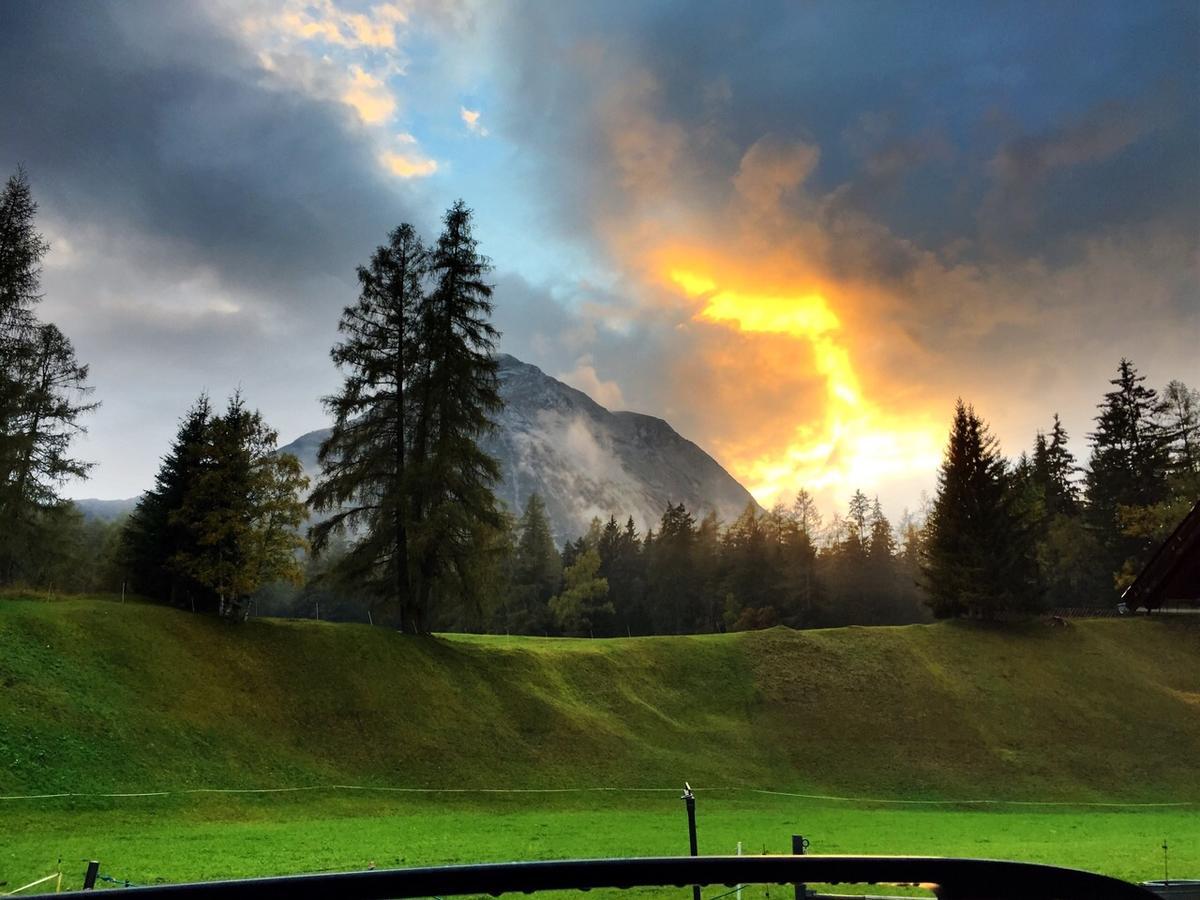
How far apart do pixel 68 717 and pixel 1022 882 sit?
28.5 meters

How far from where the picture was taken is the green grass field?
19547 mm

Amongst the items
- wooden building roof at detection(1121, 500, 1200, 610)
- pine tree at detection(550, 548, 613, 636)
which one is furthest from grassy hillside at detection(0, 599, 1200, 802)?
pine tree at detection(550, 548, 613, 636)

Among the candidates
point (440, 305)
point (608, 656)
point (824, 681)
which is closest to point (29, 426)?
point (440, 305)

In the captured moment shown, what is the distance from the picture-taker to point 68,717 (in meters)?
23.3

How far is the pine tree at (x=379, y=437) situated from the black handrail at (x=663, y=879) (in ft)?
116

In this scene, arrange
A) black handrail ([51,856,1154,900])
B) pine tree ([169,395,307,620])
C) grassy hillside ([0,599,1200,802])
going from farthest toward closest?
1. pine tree ([169,395,307,620])
2. grassy hillside ([0,599,1200,802])
3. black handrail ([51,856,1154,900])

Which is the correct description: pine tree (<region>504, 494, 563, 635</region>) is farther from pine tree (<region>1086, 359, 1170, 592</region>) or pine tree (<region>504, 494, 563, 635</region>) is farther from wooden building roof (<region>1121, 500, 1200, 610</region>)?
wooden building roof (<region>1121, 500, 1200, 610</region>)

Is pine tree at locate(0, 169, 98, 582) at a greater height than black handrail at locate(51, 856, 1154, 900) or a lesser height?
greater

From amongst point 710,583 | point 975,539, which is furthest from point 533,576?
point 975,539

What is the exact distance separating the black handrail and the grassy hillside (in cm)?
2501

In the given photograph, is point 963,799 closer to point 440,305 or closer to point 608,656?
point 608,656

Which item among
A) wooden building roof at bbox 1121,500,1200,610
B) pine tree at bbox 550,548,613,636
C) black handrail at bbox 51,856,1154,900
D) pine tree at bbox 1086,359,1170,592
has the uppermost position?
pine tree at bbox 1086,359,1170,592

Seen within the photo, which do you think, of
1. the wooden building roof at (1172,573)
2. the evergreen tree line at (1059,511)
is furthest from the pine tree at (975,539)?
the wooden building roof at (1172,573)

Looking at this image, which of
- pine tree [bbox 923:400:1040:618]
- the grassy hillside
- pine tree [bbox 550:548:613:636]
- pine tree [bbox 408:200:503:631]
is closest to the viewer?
the grassy hillside
